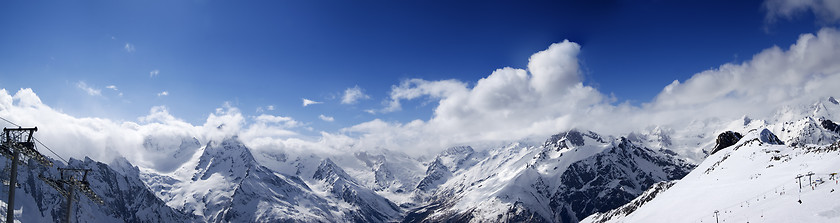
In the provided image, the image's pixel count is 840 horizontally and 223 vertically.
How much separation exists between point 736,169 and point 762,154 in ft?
37.7

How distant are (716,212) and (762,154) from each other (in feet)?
209

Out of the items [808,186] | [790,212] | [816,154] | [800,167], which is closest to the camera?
[790,212]

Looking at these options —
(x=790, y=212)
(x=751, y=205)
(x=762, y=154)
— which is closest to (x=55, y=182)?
(x=790, y=212)

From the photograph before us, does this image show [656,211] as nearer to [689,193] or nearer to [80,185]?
[689,193]

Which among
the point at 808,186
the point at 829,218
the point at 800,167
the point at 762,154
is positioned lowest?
the point at 829,218

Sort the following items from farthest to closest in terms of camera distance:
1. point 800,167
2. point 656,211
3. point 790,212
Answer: point 656,211 < point 800,167 < point 790,212

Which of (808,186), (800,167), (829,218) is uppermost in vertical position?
(800,167)

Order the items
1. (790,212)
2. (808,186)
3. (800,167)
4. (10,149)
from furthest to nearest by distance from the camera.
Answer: (800,167), (808,186), (790,212), (10,149)

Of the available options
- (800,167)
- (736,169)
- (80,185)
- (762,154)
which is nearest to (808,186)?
(800,167)

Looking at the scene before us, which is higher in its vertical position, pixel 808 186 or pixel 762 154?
pixel 762 154

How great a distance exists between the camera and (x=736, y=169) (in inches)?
4045

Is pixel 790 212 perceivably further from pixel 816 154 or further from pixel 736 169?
pixel 736 169

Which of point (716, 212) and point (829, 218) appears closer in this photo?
point (829, 218)

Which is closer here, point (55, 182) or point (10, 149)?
point (10, 149)
